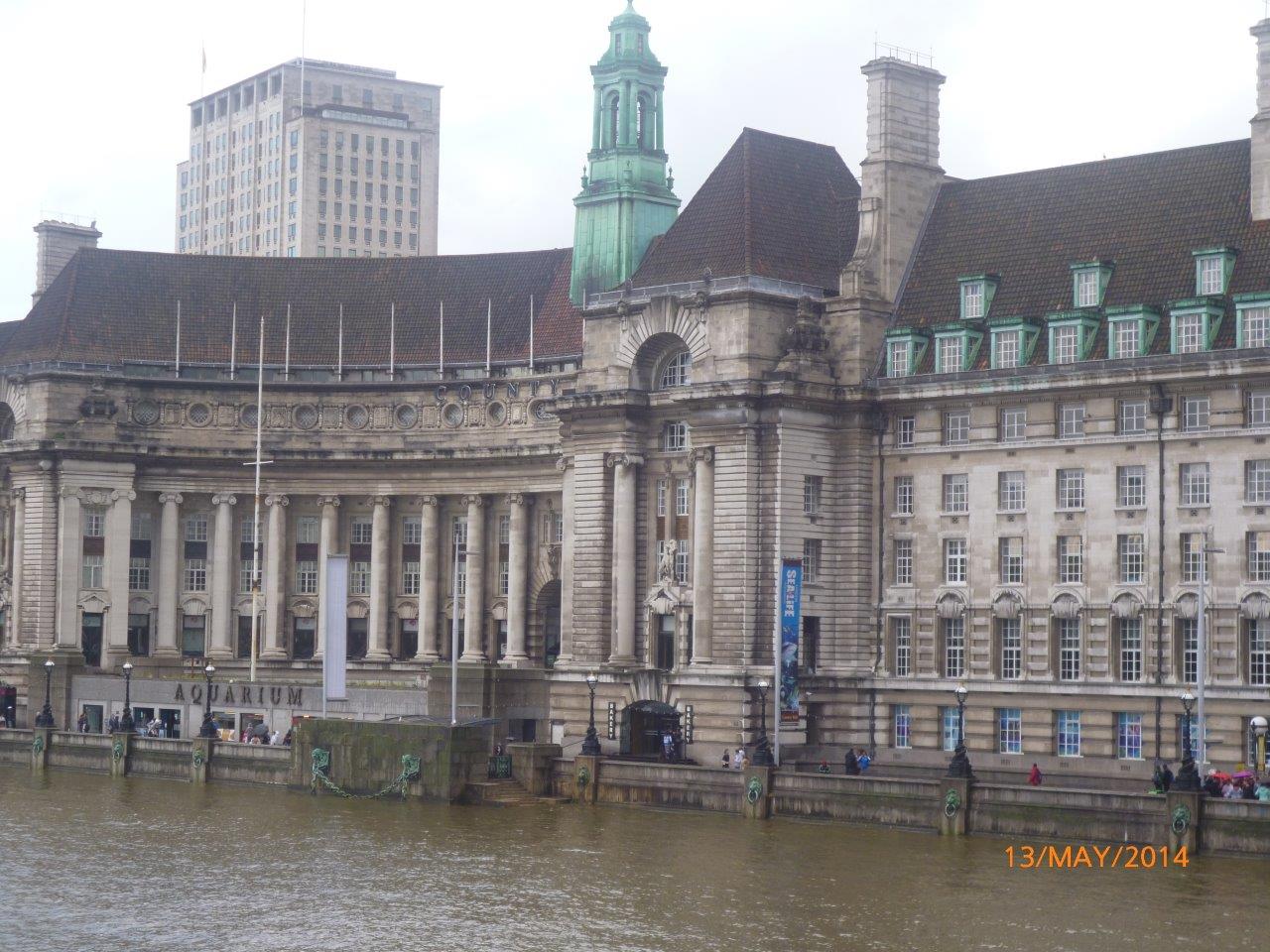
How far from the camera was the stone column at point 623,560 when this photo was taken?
113 meters

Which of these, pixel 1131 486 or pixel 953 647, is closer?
pixel 1131 486

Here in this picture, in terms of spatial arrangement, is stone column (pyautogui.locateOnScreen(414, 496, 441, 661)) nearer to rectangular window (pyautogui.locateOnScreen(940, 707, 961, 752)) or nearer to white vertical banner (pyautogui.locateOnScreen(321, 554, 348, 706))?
white vertical banner (pyautogui.locateOnScreen(321, 554, 348, 706))

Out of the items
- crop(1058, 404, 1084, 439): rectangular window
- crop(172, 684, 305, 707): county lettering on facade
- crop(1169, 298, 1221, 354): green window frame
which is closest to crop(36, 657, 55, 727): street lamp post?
crop(172, 684, 305, 707): county lettering on facade

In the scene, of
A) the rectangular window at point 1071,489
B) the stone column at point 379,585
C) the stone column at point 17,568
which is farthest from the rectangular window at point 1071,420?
the stone column at point 17,568

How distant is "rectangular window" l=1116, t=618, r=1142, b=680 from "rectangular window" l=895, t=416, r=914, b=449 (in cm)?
1331

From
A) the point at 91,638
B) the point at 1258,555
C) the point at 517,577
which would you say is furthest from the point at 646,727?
the point at 91,638

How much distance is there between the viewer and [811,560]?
359 ft

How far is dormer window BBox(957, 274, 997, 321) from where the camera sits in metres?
108

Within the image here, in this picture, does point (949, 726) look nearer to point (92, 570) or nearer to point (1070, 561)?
point (1070, 561)

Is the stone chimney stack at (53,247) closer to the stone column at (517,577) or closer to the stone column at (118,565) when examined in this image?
the stone column at (118,565)

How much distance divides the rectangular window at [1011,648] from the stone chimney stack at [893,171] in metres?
16.2

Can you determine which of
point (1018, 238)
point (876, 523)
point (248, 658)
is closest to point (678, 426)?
point (876, 523)

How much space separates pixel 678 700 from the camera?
359 ft

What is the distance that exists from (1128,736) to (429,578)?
2000 inches
